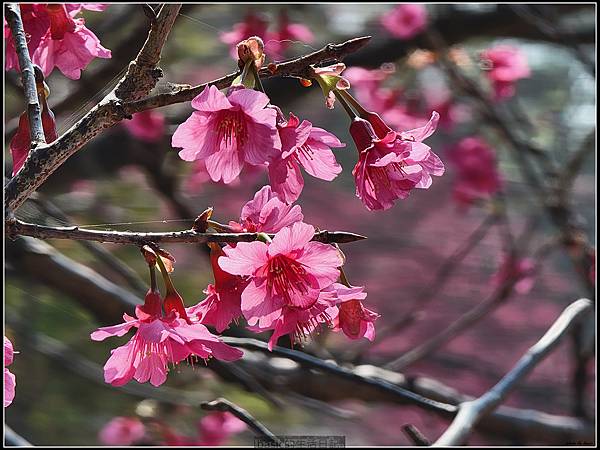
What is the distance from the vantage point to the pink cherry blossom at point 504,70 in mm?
1554

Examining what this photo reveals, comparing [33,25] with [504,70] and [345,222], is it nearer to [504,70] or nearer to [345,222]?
[504,70]

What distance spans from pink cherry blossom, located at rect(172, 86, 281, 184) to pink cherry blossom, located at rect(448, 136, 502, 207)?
4.28 feet

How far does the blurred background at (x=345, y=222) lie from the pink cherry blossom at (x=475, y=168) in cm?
2

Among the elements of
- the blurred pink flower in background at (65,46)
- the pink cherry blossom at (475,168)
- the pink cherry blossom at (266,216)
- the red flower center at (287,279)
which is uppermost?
the blurred pink flower in background at (65,46)

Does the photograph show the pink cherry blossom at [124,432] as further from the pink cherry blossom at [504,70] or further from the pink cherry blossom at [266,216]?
the pink cherry blossom at [266,216]

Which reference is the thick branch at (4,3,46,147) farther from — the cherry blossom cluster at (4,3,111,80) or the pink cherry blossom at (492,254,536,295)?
the pink cherry blossom at (492,254,536,295)

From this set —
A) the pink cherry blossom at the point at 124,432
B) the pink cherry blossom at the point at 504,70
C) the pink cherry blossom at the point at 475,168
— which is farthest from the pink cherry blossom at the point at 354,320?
the pink cherry blossom at the point at 475,168

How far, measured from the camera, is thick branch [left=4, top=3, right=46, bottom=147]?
382 millimetres

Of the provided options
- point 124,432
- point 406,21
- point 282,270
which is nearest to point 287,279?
point 282,270

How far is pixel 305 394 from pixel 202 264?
965mm

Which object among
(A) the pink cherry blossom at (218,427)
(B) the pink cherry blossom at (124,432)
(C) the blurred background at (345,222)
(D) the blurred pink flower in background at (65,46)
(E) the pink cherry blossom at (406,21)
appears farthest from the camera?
(E) the pink cherry blossom at (406,21)

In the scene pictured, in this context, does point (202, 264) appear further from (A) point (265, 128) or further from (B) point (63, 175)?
(A) point (265, 128)

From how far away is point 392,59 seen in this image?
1523 mm

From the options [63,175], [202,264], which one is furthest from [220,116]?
[202,264]
